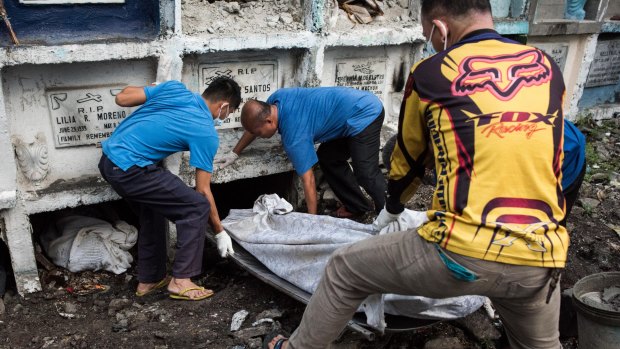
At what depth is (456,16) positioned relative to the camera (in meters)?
2.12

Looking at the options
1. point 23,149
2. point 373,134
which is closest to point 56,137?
point 23,149

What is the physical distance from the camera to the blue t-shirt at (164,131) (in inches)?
125

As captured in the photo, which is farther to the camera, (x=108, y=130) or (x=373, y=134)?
(x=373, y=134)

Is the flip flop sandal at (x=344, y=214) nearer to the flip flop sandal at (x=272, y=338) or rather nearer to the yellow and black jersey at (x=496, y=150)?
the flip flop sandal at (x=272, y=338)

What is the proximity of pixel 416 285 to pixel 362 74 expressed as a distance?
274 centimetres

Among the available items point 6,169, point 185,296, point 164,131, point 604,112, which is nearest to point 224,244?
point 185,296

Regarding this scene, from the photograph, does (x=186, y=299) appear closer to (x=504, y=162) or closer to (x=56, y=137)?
(x=56, y=137)

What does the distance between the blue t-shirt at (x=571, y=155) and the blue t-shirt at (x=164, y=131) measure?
1880 mm

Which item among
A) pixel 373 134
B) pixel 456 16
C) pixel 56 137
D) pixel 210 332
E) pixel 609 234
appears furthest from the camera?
pixel 609 234

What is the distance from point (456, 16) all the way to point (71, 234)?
2817 millimetres

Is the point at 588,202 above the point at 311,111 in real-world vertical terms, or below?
below

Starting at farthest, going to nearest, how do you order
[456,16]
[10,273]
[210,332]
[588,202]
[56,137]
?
[588,202] → [10,273] → [56,137] → [210,332] → [456,16]

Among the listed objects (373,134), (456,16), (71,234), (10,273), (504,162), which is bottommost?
(10,273)

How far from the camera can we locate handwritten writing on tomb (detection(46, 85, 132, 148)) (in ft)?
10.9
